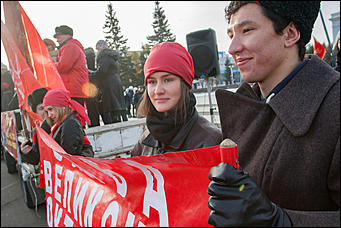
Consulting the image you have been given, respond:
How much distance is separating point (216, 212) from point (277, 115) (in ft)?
1.57

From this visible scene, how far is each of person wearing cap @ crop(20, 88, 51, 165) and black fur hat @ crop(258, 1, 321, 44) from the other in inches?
128

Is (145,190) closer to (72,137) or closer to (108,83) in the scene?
(72,137)

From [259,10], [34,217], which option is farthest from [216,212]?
[34,217]

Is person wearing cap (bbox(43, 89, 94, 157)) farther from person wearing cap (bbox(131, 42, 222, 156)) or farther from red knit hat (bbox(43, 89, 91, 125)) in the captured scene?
person wearing cap (bbox(131, 42, 222, 156))

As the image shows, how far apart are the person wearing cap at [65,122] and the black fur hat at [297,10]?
8.26 ft

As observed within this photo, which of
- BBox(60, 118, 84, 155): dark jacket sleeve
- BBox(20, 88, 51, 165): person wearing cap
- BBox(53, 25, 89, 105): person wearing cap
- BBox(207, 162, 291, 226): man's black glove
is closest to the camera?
BBox(207, 162, 291, 226): man's black glove

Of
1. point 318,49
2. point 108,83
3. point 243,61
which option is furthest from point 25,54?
point 318,49

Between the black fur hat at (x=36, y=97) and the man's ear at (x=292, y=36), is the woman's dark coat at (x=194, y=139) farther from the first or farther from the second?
the black fur hat at (x=36, y=97)

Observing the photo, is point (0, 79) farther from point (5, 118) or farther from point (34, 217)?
point (34, 217)

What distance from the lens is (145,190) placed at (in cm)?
109

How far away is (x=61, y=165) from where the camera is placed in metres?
1.67

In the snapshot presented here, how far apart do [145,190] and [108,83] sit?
4606 mm

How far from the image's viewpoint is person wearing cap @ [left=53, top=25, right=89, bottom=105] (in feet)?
13.8

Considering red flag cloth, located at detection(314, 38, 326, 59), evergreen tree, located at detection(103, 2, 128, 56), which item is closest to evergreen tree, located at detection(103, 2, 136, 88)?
evergreen tree, located at detection(103, 2, 128, 56)
